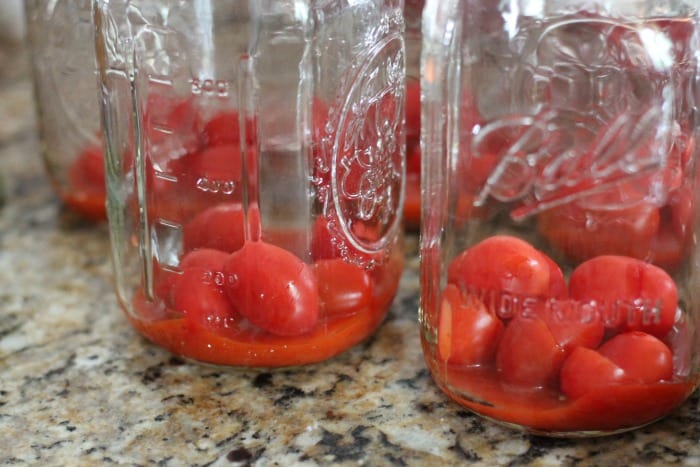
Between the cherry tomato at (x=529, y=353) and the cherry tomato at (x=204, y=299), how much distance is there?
22cm

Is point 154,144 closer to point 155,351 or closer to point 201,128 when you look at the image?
point 201,128

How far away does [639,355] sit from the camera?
656 mm

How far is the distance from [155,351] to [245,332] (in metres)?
0.12

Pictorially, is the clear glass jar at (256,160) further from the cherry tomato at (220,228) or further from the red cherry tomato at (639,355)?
the red cherry tomato at (639,355)

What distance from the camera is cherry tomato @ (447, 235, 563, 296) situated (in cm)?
67

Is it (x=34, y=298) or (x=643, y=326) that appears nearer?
(x=643, y=326)

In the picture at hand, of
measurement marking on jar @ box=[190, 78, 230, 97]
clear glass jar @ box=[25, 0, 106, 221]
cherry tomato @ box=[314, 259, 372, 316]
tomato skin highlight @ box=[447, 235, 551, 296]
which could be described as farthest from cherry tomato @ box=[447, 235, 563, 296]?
clear glass jar @ box=[25, 0, 106, 221]

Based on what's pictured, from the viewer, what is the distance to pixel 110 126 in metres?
0.80

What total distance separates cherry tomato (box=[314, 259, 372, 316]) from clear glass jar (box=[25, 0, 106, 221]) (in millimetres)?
333

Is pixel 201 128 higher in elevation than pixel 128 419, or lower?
higher

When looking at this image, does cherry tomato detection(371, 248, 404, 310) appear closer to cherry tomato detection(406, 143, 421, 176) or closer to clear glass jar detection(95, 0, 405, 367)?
clear glass jar detection(95, 0, 405, 367)

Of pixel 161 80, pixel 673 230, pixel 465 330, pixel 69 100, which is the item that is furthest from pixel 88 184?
pixel 673 230

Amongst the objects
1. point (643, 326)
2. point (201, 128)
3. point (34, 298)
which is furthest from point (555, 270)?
point (34, 298)

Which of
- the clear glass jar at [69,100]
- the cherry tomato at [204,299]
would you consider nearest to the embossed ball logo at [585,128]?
the cherry tomato at [204,299]
